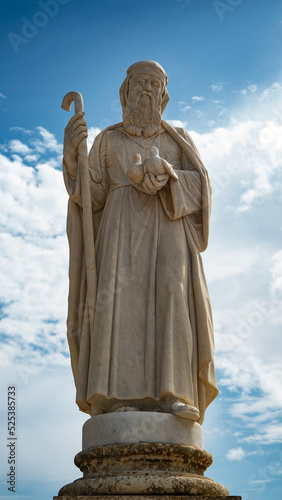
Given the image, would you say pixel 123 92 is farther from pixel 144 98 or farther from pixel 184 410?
pixel 184 410

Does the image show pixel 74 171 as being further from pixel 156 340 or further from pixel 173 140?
pixel 156 340

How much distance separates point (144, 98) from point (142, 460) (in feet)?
15.2

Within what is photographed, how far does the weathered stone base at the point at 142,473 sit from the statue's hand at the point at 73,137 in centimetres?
364

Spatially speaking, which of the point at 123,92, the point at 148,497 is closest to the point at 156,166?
the point at 123,92

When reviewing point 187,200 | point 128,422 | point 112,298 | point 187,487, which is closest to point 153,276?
point 112,298

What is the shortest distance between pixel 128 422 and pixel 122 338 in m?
1.04

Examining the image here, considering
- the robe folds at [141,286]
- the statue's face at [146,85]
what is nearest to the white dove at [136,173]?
the robe folds at [141,286]

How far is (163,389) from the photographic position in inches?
297

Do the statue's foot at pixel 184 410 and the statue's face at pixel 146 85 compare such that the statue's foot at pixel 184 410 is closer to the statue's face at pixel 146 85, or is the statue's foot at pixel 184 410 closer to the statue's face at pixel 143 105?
the statue's face at pixel 143 105

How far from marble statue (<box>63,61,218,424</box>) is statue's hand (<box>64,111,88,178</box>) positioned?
0.01m

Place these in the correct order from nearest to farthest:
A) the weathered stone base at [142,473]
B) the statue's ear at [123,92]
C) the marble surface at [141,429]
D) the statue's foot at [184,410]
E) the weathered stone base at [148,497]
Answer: the weathered stone base at [148,497]
the weathered stone base at [142,473]
the marble surface at [141,429]
the statue's foot at [184,410]
the statue's ear at [123,92]

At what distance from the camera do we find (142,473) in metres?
6.94

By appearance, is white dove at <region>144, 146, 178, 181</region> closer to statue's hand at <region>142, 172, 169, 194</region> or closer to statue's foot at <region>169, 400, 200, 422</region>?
statue's hand at <region>142, 172, 169, 194</region>

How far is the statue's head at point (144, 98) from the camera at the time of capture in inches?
358
